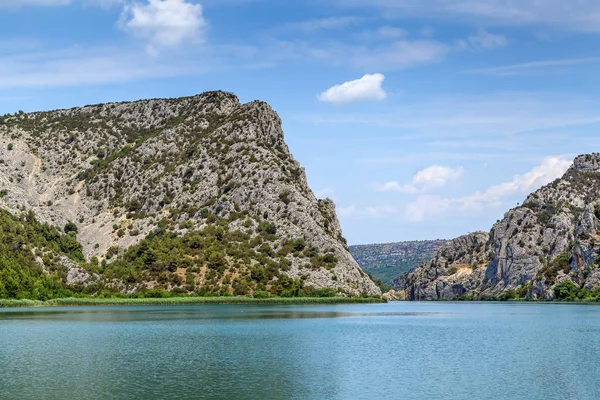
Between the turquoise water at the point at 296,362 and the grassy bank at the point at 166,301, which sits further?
the grassy bank at the point at 166,301

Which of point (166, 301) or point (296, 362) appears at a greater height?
point (296, 362)

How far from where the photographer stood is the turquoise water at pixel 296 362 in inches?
2068

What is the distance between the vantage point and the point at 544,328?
111625 mm

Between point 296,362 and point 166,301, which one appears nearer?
point 296,362

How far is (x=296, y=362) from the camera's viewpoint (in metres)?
68.6

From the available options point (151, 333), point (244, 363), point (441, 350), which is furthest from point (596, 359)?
point (151, 333)

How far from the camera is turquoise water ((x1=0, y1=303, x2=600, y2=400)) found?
172 feet

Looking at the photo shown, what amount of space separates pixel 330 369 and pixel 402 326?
57.5 meters

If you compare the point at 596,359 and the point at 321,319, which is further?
the point at 321,319

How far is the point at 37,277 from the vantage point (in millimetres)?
197750

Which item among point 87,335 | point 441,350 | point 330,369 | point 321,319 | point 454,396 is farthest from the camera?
point 321,319

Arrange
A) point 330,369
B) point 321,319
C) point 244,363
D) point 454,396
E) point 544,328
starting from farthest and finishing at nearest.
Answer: point 321,319 < point 544,328 < point 244,363 < point 330,369 < point 454,396

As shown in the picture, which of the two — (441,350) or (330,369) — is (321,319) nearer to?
(441,350)

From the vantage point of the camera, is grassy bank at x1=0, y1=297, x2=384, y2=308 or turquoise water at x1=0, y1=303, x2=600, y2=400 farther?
grassy bank at x1=0, y1=297, x2=384, y2=308
